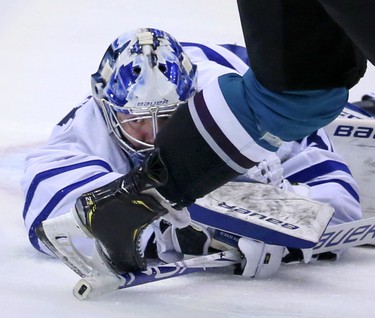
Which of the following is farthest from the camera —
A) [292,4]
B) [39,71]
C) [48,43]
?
[48,43]

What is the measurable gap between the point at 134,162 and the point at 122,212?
457 mm

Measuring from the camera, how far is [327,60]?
134 cm

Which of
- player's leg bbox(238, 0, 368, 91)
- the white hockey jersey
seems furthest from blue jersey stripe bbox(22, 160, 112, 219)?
player's leg bbox(238, 0, 368, 91)

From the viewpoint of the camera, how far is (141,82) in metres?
2.01

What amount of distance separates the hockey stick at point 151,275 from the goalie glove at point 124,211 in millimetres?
22

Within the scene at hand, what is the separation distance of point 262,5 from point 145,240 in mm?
737

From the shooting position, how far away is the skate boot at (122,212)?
157 centimetres

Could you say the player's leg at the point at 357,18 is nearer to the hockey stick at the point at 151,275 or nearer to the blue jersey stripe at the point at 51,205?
the hockey stick at the point at 151,275

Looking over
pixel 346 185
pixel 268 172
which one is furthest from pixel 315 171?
pixel 268 172

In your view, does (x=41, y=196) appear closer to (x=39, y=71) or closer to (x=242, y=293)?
(x=242, y=293)

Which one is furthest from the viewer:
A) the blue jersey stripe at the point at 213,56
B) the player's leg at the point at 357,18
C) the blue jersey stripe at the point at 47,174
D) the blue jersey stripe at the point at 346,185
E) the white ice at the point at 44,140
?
the blue jersey stripe at the point at 213,56

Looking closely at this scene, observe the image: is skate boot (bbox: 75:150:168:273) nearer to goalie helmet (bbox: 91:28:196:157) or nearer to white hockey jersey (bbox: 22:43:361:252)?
white hockey jersey (bbox: 22:43:361:252)

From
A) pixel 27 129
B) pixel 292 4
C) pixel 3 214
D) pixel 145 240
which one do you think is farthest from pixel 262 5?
pixel 27 129

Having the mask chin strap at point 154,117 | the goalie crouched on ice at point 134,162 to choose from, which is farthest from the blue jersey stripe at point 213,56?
the mask chin strap at point 154,117
